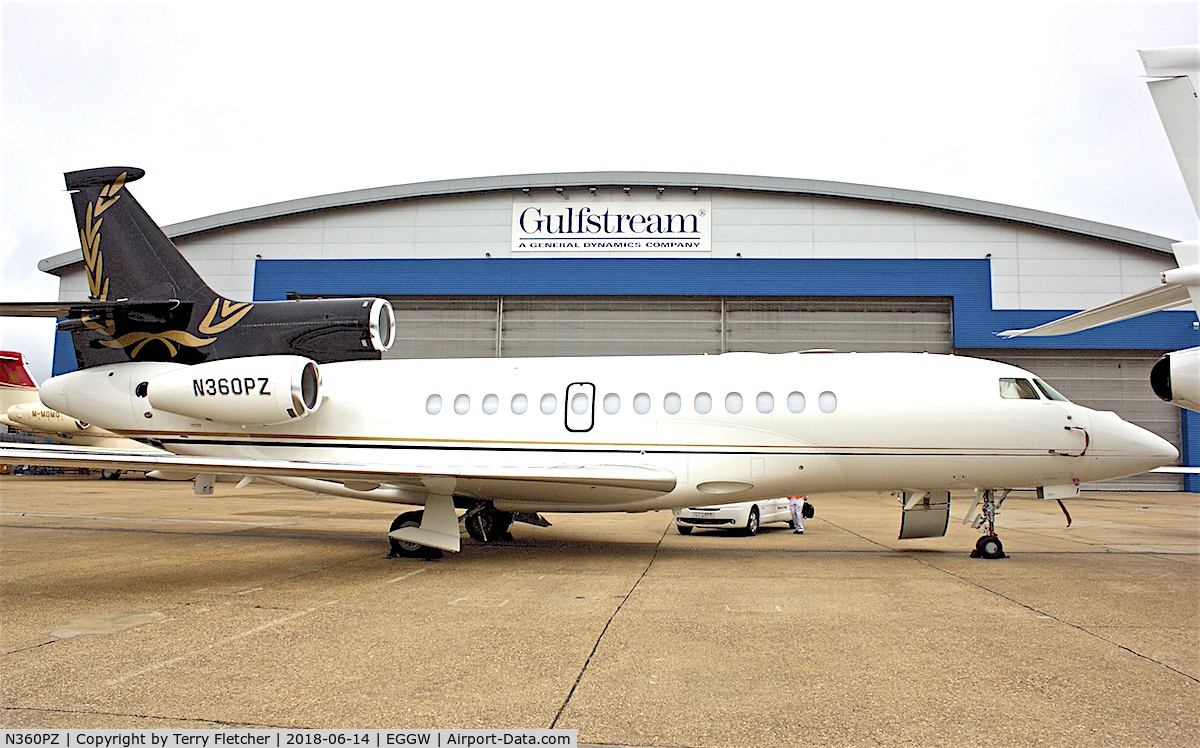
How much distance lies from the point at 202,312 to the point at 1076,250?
1162 inches

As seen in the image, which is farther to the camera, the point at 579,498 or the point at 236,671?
the point at 579,498

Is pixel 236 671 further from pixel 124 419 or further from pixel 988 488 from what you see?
pixel 988 488

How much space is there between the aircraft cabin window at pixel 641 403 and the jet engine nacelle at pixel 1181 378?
19.3 feet

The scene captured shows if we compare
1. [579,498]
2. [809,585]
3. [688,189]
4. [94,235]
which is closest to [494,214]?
[688,189]

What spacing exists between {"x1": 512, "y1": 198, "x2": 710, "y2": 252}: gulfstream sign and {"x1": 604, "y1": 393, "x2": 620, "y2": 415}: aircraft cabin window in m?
18.7

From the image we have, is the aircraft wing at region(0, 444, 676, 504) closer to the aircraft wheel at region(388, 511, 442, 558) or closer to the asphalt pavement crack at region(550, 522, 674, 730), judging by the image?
the aircraft wheel at region(388, 511, 442, 558)

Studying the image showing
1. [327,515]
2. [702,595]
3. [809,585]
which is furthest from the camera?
[327,515]

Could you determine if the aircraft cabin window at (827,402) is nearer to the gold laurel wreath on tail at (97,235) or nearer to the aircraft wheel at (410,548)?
the aircraft wheel at (410,548)

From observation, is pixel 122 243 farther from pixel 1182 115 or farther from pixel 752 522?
pixel 1182 115

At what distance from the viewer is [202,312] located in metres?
12.2

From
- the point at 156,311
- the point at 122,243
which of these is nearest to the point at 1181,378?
the point at 156,311

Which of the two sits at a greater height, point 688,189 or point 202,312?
point 688,189

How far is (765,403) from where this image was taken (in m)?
10.6

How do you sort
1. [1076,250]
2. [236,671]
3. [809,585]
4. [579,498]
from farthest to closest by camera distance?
[1076,250] < [579,498] < [809,585] < [236,671]
